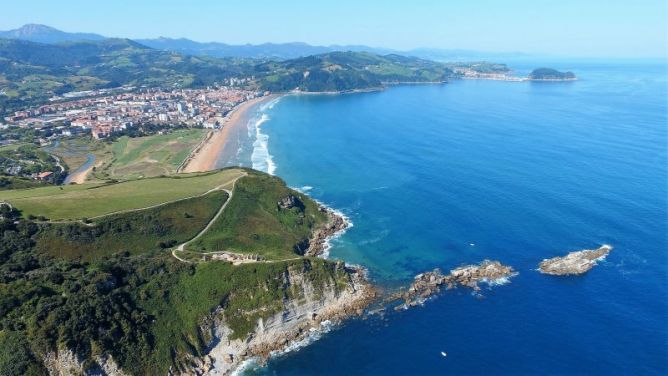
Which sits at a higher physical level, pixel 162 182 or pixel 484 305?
pixel 162 182

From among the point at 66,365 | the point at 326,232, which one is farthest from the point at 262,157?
the point at 66,365

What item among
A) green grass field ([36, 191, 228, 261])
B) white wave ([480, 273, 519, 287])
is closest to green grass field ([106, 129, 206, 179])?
green grass field ([36, 191, 228, 261])

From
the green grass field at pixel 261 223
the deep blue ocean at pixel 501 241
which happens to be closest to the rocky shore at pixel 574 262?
the deep blue ocean at pixel 501 241

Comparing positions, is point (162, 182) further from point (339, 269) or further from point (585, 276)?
point (585, 276)

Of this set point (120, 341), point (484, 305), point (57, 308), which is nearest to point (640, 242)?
point (484, 305)

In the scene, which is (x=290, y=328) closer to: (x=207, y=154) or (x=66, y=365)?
(x=66, y=365)

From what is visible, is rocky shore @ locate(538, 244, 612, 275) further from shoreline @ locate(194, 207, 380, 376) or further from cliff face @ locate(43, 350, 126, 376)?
cliff face @ locate(43, 350, 126, 376)

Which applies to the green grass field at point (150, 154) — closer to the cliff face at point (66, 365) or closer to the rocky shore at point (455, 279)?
the cliff face at point (66, 365)
